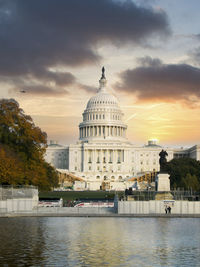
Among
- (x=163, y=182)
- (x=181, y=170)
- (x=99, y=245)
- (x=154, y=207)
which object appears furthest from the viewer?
(x=181, y=170)

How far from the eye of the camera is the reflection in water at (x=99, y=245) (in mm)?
23453

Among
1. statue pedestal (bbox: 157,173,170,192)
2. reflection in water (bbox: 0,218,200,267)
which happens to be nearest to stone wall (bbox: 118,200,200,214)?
statue pedestal (bbox: 157,173,170,192)

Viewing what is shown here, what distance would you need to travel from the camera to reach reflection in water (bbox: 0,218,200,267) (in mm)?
23453

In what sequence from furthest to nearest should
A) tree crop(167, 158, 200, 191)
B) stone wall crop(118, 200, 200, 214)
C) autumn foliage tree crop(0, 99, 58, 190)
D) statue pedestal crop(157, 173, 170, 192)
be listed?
tree crop(167, 158, 200, 191), autumn foliage tree crop(0, 99, 58, 190), statue pedestal crop(157, 173, 170, 192), stone wall crop(118, 200, 200, 214)

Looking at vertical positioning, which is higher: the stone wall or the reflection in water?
the stone wall

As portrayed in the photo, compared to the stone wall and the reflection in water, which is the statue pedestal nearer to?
the stone wall

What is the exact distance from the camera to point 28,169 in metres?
67.1

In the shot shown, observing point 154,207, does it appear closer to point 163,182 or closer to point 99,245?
point 163,182

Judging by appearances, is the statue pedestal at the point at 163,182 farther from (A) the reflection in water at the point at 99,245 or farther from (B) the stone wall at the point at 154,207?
(A) the reflection in water at the point at 99,245

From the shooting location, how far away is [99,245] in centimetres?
2802

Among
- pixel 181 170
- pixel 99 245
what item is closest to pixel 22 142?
pixel 99 245

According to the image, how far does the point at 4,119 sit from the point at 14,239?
38.8m

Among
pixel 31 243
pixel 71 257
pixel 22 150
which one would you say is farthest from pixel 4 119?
pixel 71 257

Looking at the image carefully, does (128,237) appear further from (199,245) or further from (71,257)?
(71,257)
